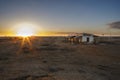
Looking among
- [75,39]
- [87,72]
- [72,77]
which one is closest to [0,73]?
[72,77]

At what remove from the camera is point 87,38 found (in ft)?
191

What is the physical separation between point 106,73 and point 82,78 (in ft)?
9.87

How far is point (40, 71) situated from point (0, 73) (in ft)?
12.2

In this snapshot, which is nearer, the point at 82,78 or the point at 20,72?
A: the point at 82,78

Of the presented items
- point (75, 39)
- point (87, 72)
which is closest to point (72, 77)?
point (87, 72)

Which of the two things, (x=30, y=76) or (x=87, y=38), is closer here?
(x=30, y=76)

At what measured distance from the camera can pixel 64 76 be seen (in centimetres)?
1362

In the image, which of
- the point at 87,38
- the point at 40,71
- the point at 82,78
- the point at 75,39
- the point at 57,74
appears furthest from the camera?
the point at 75,39

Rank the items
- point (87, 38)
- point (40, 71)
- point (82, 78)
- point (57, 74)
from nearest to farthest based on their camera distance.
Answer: point (82, 78), point (57, 74), point (40, 71), point (87, 38)

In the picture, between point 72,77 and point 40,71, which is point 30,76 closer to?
point 40,71

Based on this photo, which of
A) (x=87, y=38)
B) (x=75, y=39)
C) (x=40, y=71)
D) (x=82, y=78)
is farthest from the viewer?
(x=75, y=39)

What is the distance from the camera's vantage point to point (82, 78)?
13.2 m

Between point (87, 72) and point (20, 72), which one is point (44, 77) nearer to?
point (20, 72)

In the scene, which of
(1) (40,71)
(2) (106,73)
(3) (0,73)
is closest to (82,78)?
(2) (106,73)
